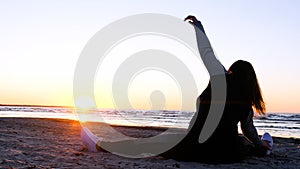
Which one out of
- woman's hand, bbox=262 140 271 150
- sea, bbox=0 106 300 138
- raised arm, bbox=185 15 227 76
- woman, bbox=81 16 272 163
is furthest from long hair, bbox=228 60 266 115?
sea, bbox=0 106 300 138

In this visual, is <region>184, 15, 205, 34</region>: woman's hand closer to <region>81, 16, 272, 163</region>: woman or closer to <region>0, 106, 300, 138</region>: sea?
<region>81, 16, 272, 163</region>: woman

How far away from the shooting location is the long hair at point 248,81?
4797mm

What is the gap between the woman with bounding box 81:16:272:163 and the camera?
15.6ft

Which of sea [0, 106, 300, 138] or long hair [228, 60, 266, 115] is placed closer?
long hair [228, 60, 266, 115]

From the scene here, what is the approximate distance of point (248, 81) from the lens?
4.80m

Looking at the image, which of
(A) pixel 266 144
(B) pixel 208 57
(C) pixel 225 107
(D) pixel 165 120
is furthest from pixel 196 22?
(D) pixel 165 120

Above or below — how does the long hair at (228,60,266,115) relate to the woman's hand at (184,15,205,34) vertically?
below

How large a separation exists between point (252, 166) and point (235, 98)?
106 centimetres

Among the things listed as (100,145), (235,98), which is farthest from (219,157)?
(100,145)

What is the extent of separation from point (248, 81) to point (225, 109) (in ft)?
1.64

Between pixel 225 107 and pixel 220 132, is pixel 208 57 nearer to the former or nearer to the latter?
pixel 225 107

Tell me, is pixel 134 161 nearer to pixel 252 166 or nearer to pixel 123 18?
pixel 252 166

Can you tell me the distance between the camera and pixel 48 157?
5.11 m

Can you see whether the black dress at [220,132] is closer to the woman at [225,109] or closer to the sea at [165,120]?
the woman at [225,109]
